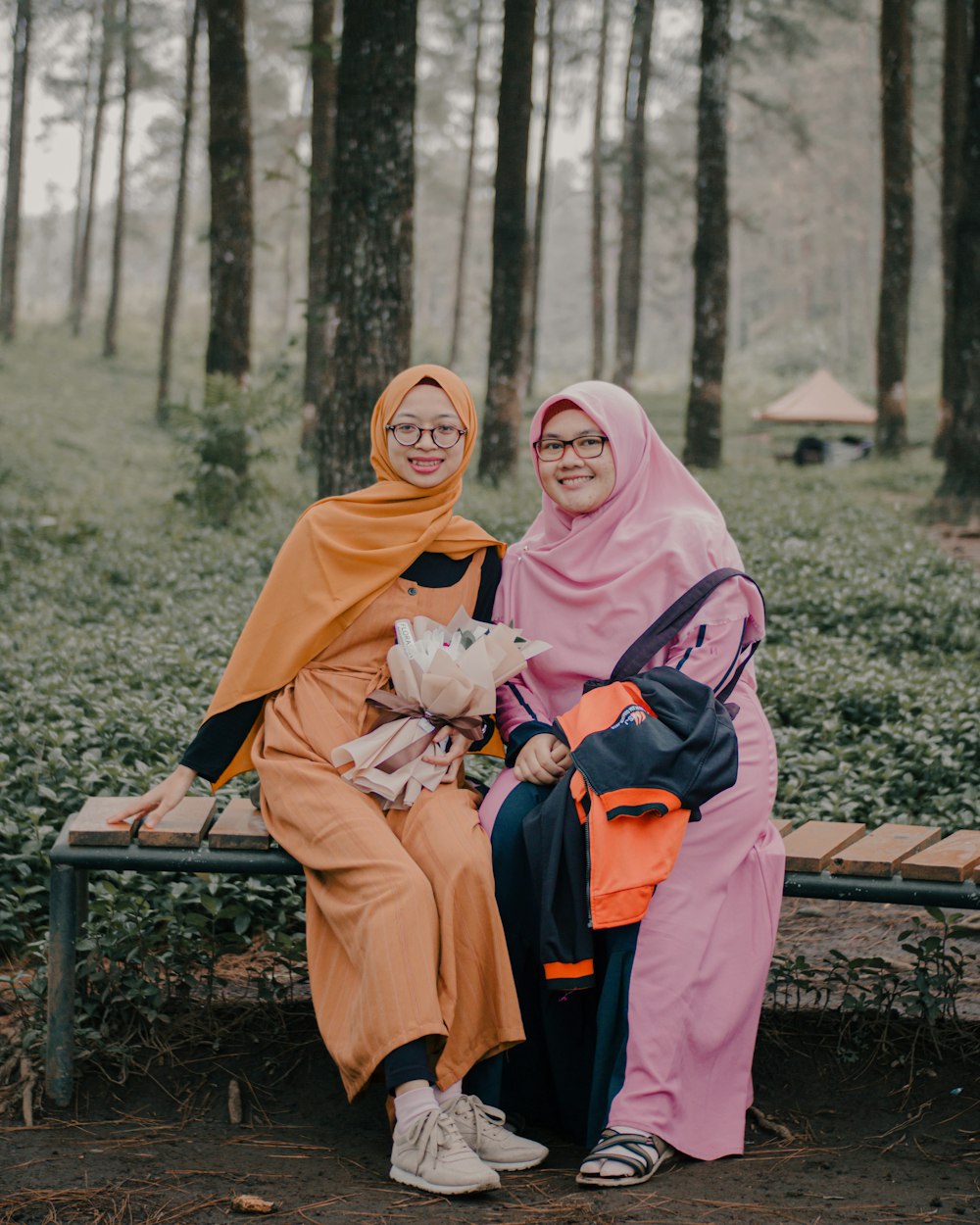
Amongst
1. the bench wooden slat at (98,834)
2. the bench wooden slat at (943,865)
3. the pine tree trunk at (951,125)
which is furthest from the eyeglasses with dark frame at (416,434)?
the pine tree trunk at (951,125)

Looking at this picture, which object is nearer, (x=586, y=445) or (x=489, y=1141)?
(x=489, y=1141)

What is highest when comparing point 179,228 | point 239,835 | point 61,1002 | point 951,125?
point 179,228

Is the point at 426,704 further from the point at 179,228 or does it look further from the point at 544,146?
the point at 544,146

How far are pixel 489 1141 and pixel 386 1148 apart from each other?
0.33 m

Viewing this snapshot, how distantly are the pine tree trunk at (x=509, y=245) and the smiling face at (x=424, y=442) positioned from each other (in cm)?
993

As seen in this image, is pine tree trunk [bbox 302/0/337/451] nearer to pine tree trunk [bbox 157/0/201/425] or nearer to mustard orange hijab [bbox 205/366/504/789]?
pine tree trunk [bbox 157/0/201/425]

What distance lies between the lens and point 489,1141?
10.3 ft

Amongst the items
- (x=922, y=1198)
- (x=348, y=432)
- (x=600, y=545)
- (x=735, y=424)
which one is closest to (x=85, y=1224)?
(x=922, y=1198)

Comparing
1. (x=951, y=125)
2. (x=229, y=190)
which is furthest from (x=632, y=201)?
(x=229, y=190)

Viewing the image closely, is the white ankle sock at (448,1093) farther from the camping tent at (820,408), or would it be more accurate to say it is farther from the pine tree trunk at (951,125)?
the camping tent at (820,408)

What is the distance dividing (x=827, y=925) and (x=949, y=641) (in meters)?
3.32

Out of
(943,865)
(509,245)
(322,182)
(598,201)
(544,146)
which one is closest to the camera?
(943,865)

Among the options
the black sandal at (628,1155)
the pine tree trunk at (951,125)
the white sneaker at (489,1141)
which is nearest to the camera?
the black sandal at (628,1155)

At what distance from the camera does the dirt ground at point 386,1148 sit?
2.88 meters
